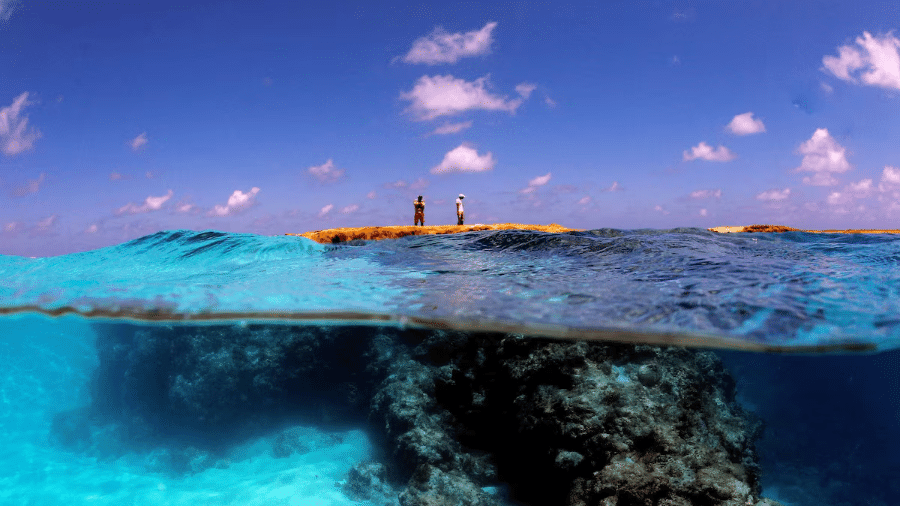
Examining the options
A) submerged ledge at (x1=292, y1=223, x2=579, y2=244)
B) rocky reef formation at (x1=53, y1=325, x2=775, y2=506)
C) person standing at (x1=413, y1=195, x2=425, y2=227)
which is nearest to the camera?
rocky reef formation at (x1=53, y1=325, x2=775, y2=506)

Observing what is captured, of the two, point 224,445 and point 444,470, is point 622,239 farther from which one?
point 224,445

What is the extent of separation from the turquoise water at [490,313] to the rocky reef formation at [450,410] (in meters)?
0.35

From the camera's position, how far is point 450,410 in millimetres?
8219

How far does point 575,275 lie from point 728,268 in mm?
2542

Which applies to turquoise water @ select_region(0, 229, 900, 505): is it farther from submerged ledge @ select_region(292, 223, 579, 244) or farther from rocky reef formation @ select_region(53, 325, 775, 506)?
submerged ledge @ select_region(292, 223, 579, 244)

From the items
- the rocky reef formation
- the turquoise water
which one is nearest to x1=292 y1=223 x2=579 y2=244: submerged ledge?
the turquoise water

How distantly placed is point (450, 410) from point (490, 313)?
268cm

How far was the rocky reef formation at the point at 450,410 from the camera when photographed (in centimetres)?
566

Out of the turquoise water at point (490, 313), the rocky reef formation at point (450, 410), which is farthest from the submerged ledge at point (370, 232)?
the rocky reef formation at point (450, 410)

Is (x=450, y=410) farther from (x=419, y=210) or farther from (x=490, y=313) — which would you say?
(x=419, y=210)

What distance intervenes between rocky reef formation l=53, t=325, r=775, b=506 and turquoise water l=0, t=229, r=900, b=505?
0.35 meters

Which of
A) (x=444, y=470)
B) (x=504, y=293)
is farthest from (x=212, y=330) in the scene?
(x=504, y=293)

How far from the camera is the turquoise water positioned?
20.5ft

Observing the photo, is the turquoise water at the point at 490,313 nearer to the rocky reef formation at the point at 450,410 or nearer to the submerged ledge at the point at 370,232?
the rocky reef formation at the point at 450,410
